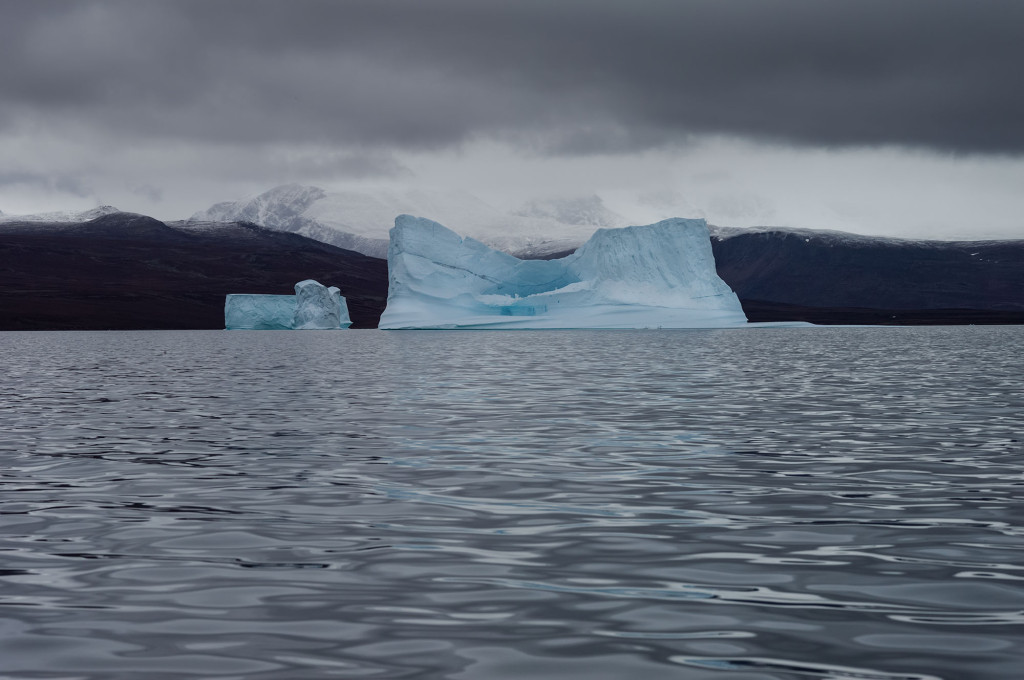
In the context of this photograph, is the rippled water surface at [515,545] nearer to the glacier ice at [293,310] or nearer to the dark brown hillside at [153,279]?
Answer: the glacier ice at [293,310]

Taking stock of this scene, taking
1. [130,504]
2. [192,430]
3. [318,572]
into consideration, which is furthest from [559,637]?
[192,430]

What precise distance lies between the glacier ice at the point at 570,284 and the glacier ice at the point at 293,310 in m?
17.4

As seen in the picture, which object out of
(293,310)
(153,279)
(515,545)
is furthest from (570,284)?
(153,279)

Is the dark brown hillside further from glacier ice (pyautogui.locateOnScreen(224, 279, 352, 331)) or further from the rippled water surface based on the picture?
the rippled water surface

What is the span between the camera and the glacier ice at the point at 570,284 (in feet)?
194

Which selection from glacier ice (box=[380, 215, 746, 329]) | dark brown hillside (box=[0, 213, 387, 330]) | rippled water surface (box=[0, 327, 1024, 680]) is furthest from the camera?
dark brown hillside (box=[0, 213, 387, 330])

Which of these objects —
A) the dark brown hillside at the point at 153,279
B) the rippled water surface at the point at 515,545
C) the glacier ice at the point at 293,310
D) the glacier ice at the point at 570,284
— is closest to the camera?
the rippled water surface at the point at 515,545

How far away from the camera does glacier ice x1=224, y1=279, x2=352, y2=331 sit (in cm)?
7712

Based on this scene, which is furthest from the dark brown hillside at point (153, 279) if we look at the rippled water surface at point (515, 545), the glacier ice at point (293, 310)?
the rippled water surface at point (515, 545)

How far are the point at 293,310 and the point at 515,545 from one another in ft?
254

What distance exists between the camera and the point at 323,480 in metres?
9.18

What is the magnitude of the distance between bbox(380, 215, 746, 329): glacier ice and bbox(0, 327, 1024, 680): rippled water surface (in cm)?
4381

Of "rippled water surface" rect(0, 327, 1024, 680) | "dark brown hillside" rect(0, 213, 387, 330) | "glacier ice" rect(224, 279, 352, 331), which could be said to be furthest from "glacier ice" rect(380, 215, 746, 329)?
"dark brown hillside" rect(0, 213, 387, 330)

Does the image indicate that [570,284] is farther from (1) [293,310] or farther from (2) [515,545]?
(2) [515,545]
